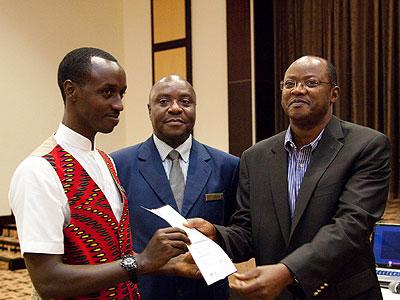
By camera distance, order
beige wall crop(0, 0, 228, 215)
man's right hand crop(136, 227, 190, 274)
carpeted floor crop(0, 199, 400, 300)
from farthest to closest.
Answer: beige wall crop(0, 0, 228, 215), carpeted floor crop(0, 199, 400, 300), man's right hand crop(136, 227, 190, 274)

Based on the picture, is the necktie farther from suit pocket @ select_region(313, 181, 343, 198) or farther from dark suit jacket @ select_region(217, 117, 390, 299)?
suit pocket @ select_region(313, 181, 343, 198)

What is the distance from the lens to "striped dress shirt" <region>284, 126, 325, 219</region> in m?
2.15

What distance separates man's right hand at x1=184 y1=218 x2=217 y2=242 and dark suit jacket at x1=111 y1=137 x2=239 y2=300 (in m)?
0.19

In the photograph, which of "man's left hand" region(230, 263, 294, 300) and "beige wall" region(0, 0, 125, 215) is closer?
"man's left hand" region(230, 263, 294, 300)

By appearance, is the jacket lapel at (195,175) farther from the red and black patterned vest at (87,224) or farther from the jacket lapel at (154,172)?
the red and black patterned vest at (87,224)

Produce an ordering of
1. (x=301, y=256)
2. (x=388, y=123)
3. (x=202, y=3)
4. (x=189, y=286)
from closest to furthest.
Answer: (x=301, y=256)
(x=189, y=286)
(x=388, y=123)
(x=202, y=3)

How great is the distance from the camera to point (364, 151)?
2.06 m

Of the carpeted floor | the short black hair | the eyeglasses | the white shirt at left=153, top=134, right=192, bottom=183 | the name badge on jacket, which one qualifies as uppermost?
the short black hair

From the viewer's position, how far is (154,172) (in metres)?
2.43

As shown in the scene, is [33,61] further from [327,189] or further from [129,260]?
[129,260]

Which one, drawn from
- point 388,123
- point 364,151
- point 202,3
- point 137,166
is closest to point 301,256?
point 364,151

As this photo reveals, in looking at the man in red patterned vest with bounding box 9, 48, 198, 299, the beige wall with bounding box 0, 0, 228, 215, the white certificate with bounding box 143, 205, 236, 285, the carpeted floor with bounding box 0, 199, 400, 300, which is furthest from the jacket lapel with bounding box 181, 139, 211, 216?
the beige wall with bounding box 0, 0, 228, 215

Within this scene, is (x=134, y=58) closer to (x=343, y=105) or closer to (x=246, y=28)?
(x=246, y=28)

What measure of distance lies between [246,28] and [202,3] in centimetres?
88
